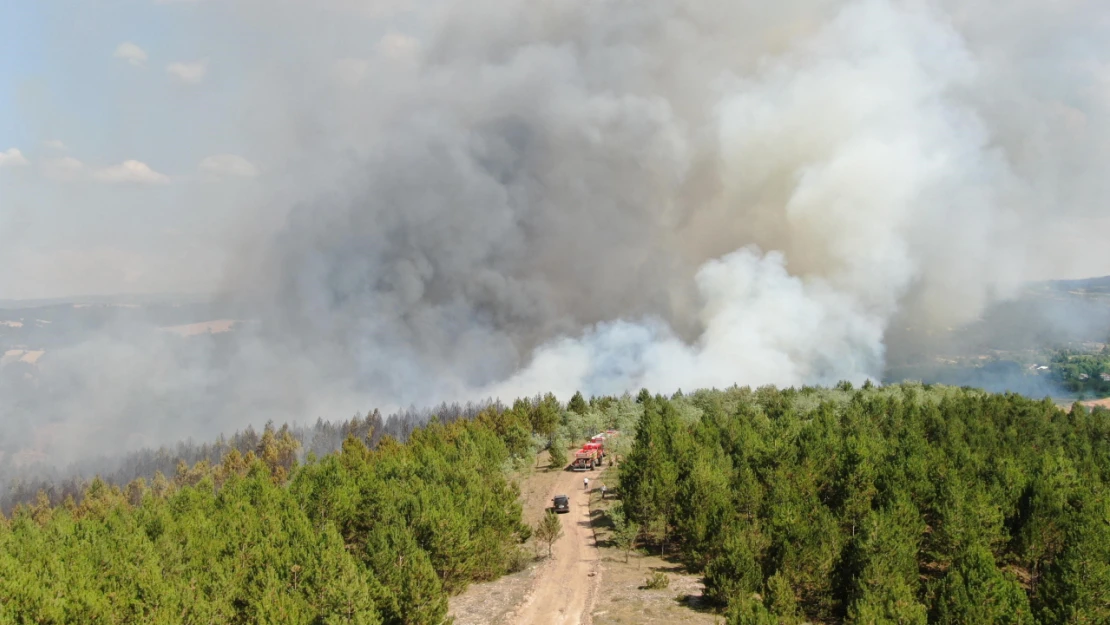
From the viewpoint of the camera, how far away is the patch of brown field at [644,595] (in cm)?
3012

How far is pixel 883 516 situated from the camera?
3080cm

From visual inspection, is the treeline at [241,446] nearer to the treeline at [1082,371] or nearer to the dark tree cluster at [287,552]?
the dark tree cluster at [287,552]

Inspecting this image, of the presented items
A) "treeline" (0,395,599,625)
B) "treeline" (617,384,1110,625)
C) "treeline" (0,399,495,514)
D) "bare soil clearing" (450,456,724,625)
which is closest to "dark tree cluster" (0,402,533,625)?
"treeline" (0,395,599,625)

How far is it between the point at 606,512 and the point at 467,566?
49.5 ft

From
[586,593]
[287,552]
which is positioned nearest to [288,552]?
[287,552]

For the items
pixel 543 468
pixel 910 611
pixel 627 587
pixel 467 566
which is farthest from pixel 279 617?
pixel 543 468

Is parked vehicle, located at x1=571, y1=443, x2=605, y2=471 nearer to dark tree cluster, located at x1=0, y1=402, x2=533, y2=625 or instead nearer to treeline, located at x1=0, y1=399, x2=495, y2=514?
dark tree cluster, located at x1=0, y1=402, x2=533, y2=625

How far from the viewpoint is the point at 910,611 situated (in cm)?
2514

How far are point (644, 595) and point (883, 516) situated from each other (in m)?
Answer: 10.2

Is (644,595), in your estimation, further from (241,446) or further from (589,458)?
(241,446)

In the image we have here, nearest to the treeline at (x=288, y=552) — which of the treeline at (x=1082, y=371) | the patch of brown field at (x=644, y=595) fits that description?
the patch of brown field at (x=644, y=595)

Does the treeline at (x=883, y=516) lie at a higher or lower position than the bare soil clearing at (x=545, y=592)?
higher

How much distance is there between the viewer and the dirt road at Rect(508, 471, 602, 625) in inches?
1227

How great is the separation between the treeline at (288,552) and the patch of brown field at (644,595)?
200 inches
